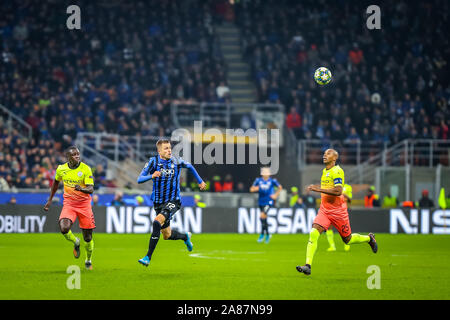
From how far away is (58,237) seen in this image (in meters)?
25.2

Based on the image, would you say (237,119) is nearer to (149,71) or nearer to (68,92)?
(149,71)

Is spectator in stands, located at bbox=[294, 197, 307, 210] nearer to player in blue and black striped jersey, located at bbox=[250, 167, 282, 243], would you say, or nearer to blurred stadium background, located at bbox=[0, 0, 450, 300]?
blurred stadium background, located at bbox=[0, 0, 450, 300]

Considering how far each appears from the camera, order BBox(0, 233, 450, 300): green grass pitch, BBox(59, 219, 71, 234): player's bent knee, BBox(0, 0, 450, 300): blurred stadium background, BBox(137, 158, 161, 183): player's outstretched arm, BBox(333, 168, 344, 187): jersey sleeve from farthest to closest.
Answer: BBox(0, 0, 450, 300): blurred stadium background, BBox(59, 219, 71, 234): player's bent knee, BBox(333, 168, 344, 187): jersey sleeve, BBox(137, 158, 161, 183): player's outstretched arm, BBox(0, 233, 450, 300): green grass pitch

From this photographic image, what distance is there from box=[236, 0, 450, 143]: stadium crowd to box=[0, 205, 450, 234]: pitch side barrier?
646 cm

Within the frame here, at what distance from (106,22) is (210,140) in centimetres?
970

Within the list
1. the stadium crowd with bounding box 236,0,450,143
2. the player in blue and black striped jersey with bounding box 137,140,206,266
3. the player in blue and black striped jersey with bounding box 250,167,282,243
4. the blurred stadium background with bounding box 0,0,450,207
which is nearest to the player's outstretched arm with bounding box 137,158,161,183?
the player in blue and black striped jersey with bounding box 137,140,206,266

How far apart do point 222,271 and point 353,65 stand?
84.7ft

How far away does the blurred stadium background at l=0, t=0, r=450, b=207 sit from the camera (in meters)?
32.9

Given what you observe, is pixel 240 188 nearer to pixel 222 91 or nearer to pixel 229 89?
pixel 222 91

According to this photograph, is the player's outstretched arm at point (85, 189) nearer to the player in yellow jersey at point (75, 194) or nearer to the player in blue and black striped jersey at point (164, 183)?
the player in yellow jersey at point (75, 194)

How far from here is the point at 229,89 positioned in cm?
3888

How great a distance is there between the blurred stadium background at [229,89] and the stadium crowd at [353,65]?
7 centimetres
